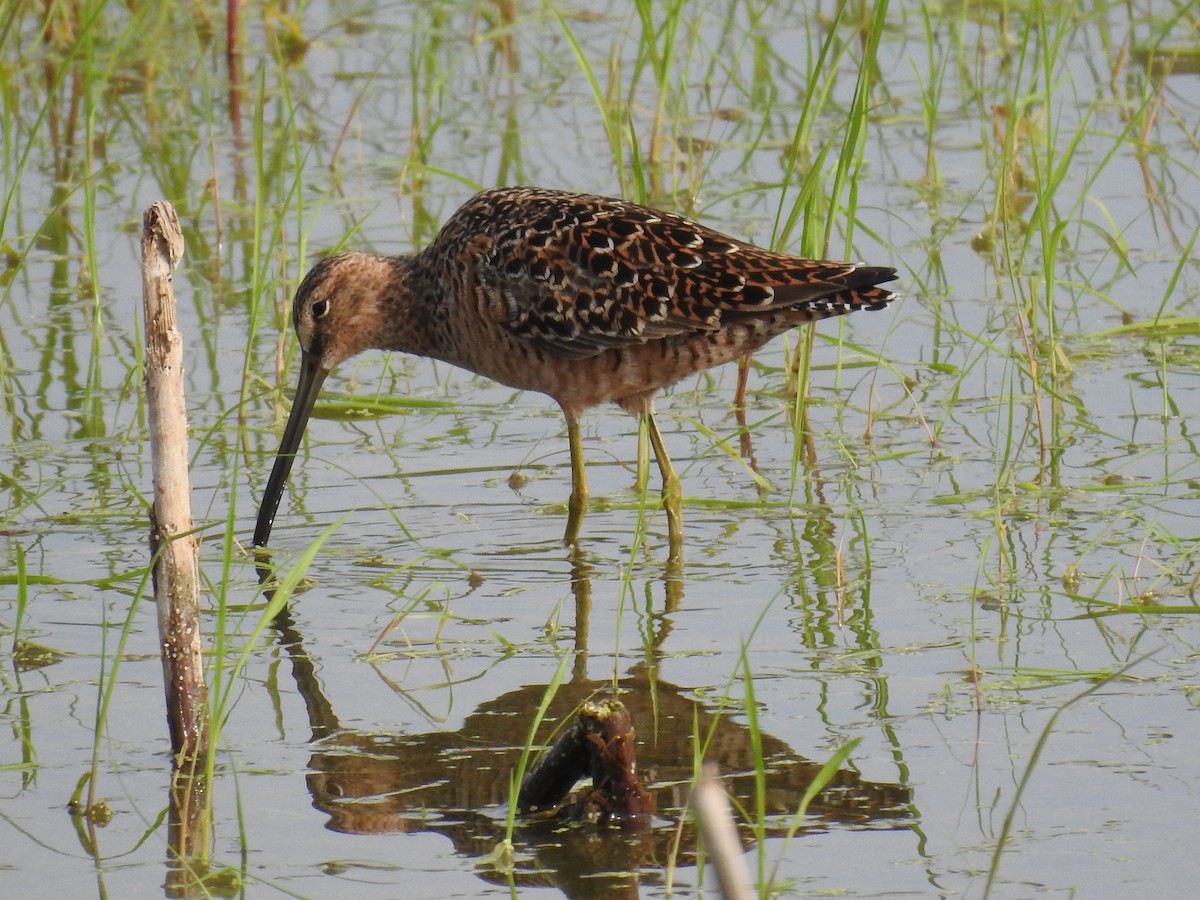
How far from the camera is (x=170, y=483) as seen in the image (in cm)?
417

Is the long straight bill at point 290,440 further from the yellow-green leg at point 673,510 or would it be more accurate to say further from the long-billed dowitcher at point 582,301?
the yellow-green leg at point 673,510

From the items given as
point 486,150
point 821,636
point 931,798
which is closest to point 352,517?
point 821,636

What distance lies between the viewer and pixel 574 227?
19.7 ft

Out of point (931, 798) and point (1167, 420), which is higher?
point (1167, 420)

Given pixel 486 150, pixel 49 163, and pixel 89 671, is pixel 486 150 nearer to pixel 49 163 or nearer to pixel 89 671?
pixel 49 163

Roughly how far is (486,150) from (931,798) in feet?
17.6

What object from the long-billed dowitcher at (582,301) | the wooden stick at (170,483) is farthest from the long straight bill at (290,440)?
the wooden stick at (170,483)

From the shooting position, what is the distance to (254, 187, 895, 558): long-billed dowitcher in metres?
5.77

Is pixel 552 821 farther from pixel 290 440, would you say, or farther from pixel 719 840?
pixel 290 440

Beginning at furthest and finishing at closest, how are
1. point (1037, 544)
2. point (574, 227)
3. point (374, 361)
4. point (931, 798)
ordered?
1. point (374, 361)
2. point (574, 227)
3. point (1037, 544)
4. point (931, 798)

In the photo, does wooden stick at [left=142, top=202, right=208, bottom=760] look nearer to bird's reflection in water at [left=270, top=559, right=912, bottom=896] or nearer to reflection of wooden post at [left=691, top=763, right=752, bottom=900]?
bird's reflection in water at [left=270, top=559, right=912, bottom=896]

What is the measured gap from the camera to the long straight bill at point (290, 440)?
5.96 metres

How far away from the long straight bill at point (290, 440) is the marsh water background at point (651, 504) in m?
0.12

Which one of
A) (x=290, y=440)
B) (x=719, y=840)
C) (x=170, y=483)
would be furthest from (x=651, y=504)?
(x=719, y=840)
